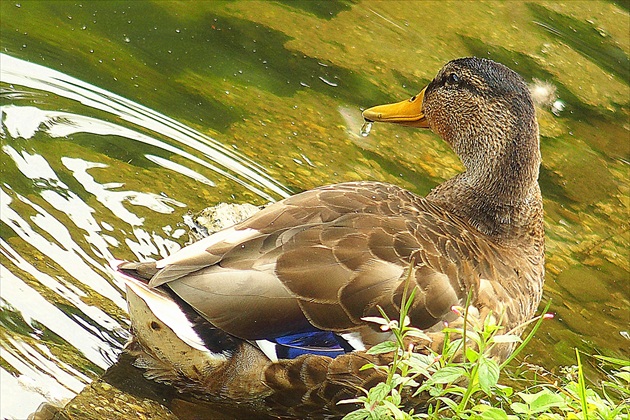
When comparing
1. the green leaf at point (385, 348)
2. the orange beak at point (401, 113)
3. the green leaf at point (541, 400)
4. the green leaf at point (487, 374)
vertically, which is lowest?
the orange beak at point (401, 113)

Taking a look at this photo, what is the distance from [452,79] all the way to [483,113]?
26cm

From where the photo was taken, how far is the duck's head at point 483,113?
4.42 meters

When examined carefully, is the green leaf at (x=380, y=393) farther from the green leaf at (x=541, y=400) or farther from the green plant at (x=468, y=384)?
the green leaf at (x=541, y=400)

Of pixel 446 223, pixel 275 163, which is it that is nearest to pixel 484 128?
pixel 446 223

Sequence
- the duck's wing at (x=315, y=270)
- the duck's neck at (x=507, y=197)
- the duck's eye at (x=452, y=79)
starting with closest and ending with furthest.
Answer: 1. the duck's wing at (x=315, y=270)
2. the duck's neck at (x=507, y=197)
3. the duck's eye at (x=452, y=79)

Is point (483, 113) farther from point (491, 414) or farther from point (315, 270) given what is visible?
point (491, 414)

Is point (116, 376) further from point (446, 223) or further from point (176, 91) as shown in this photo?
point (176, 91)

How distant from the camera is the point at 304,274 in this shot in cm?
342

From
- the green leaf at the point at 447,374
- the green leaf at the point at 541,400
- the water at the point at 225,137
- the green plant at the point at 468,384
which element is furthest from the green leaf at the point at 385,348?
the water at the point at 225,137

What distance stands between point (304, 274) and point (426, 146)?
117 inches

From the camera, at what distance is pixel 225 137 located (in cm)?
536

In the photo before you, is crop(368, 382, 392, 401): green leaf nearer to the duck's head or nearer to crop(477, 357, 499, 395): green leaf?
crop(477, 357, 499, 395): green leaf

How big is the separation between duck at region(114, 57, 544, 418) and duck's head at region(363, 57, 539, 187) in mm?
670

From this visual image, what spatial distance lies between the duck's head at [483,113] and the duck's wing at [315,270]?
880 millimetres
